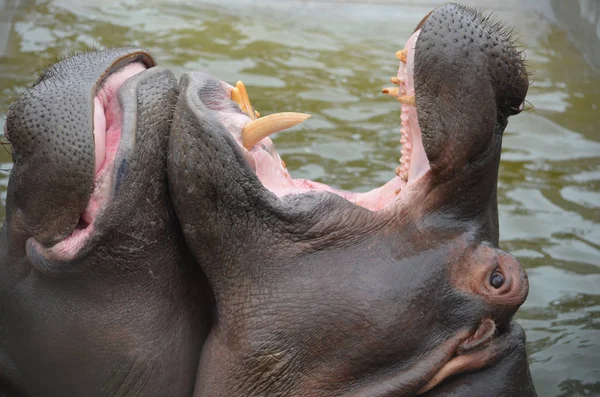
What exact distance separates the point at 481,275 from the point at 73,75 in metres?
1.30

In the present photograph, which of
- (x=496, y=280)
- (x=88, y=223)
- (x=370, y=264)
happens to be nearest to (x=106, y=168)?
(x=88, y=223)

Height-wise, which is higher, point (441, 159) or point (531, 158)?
point (441, 159)

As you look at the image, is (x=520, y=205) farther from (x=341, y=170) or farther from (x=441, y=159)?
(x=441, y=159)

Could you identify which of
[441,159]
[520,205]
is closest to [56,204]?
[441,159]

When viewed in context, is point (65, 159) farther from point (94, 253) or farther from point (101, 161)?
point (94, 253)

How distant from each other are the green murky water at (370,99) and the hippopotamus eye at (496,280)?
60.1 inches

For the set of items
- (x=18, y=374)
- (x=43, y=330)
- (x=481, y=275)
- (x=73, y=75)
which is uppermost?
(x=73, y=75)

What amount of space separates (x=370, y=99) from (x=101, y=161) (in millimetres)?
4538

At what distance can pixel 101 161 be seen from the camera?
2.72 m

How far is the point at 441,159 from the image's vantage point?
2.75m

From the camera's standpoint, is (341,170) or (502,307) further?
(341,170)

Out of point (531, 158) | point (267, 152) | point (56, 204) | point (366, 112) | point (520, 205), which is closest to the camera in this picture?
point (56, 204)

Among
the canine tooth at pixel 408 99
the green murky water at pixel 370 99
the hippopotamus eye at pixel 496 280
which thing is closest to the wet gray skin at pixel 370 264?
the hippopotamus eye at pixel 496 280

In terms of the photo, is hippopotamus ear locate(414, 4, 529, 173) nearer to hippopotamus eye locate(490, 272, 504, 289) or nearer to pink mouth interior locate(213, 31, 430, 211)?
pink mouth interior locate(213, 31, 430, 211)
